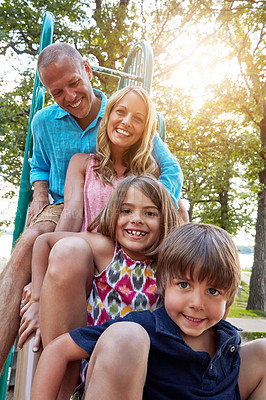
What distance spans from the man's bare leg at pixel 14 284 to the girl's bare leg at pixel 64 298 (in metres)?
0.38

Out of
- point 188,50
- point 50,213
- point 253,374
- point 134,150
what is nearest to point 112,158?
point 134,150

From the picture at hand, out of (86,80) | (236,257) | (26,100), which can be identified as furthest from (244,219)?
(236,257)

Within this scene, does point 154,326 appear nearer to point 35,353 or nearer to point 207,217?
point 35,353

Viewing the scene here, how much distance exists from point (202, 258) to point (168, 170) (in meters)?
0.91

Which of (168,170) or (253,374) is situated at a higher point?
(168,170)

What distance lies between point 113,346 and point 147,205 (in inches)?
23.6

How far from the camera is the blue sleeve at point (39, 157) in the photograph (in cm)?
225

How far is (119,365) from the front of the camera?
35.9 inches

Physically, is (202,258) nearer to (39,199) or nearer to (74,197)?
(74,197)

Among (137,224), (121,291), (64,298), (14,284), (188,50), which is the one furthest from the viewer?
(188,50)

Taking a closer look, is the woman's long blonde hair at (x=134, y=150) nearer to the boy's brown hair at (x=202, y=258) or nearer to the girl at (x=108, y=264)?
the girl at (x=108, y=264)

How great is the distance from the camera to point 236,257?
1188mm

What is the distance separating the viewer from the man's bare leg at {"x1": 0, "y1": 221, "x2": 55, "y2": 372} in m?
1.52

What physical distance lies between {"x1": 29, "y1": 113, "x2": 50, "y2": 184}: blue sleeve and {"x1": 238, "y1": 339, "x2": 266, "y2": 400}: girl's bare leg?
1449 mm
